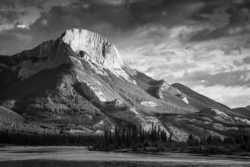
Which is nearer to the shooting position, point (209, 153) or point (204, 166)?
point (204, 166)

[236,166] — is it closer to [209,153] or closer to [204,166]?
[204,166]

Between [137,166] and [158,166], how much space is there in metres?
6.00

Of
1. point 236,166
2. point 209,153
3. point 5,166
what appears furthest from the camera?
point 209,153

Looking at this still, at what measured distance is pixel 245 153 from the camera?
184 m

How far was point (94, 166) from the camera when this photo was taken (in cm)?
11169

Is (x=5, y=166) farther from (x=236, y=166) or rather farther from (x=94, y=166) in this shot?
(x=236, y=166)

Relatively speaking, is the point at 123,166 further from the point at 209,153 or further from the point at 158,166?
the point at 209,153

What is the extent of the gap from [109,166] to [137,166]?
8015 mm

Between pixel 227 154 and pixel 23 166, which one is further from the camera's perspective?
pixel 227 154

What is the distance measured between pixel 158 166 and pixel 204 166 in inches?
525

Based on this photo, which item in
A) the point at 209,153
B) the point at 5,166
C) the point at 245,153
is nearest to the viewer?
the point at 5,166

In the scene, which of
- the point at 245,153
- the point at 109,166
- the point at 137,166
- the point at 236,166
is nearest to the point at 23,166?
the point at 109,166

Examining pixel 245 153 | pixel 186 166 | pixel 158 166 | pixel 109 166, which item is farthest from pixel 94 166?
pixel 245 153

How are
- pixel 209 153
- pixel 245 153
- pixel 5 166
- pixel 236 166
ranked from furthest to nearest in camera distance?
pixel 209 153, pixel 245 153, pixel 236 166, pixel 5 166
